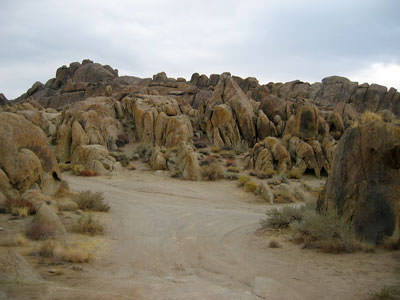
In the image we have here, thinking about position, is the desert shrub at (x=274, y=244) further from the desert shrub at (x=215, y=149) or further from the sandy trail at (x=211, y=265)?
the desert shrub at (x=215, y=149)

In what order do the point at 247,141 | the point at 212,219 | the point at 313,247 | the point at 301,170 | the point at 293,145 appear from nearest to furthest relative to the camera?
the point at 313,247
the point at 212,219
the point at 301,170
the point at 293,145
the point at 247,141

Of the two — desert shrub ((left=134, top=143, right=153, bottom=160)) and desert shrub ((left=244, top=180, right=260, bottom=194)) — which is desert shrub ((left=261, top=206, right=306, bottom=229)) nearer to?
desert shrub ((left=244, top=180, right=260, bottom=194))

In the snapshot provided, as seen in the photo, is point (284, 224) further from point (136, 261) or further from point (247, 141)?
point (247, 141)

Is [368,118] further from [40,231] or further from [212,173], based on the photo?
[212,173]

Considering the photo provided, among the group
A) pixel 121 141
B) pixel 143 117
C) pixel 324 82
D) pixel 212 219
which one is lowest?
pixel 212 219

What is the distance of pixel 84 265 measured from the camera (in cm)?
624

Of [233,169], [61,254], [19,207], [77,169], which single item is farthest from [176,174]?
[61,254]

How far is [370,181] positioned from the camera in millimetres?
7492

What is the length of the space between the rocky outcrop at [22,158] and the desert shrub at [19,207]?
0.74 m

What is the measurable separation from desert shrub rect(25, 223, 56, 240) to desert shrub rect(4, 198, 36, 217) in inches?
56.3

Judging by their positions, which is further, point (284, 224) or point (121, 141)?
point (121, 141)

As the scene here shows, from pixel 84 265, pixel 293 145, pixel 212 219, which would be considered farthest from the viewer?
pixel 293 145

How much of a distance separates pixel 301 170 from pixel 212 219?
12620 mm

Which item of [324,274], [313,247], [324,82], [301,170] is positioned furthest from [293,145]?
[324,82]
